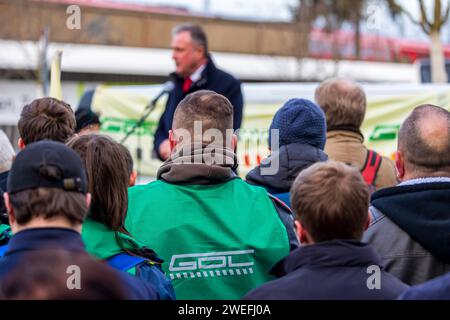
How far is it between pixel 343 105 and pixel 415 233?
154 centimetres

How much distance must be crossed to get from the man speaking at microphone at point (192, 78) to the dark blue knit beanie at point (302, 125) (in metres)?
1.87

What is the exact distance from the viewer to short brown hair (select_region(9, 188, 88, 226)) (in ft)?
7.23

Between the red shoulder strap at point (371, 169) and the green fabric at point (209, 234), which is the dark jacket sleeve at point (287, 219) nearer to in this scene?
the green fabric at point (209, 234)

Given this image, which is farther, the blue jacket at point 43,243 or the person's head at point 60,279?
the blue jacket at point 43,243

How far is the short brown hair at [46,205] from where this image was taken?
2.20 metres

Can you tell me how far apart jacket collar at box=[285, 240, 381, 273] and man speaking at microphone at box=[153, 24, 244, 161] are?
3212 mm

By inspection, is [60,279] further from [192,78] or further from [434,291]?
[192,78]

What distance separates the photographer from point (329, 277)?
7.64 feet

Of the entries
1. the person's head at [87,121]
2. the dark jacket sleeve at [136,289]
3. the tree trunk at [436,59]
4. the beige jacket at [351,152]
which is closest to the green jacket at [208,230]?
the dark jacket sleeve at [136,289]

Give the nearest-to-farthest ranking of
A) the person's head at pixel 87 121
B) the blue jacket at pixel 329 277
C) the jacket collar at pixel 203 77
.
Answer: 1. the blue jacket at pixel 329 277
2. the person's head at pixel 87 121
3. the jacket collar at pixel 203 77

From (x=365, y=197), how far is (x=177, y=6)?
25257 mm

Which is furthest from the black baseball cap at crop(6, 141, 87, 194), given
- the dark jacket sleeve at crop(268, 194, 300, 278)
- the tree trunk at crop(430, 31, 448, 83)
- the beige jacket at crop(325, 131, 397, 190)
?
the tree trunk at crop(430, 31, 448, 83)

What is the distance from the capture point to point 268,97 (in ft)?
25.5
